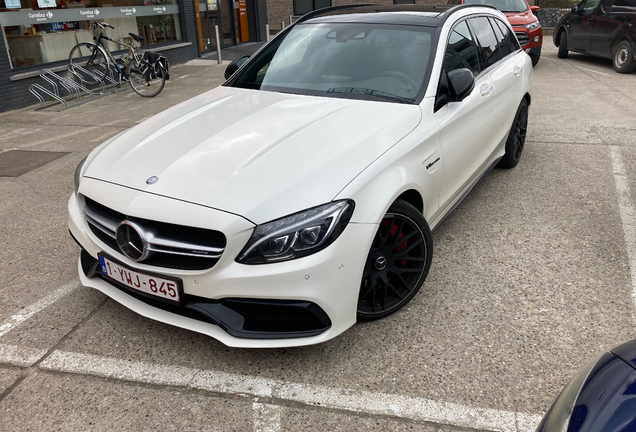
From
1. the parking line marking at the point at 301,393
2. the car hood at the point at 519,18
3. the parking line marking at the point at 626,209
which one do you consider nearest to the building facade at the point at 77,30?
the parking line marking at the point at 301,393

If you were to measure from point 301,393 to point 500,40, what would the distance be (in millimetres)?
3887

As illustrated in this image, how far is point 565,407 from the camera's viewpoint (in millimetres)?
1454

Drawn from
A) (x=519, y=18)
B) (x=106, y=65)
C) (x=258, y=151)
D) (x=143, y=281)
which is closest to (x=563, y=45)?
(x=519, y=18)

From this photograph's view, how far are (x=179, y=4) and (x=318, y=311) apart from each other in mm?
13038

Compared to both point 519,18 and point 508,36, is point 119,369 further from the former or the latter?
point 519,18

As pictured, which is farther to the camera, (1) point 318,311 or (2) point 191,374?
(2) point 191,374

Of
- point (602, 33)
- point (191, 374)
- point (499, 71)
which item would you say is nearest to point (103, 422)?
point (191, 374)

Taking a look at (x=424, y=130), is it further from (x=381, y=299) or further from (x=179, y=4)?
(x=179, y=4)

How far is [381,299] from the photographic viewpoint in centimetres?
280

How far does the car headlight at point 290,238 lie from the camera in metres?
2.24

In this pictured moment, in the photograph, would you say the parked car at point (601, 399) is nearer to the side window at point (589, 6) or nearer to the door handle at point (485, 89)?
the door handle at point (485, 89)

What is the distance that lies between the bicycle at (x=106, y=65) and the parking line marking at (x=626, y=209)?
7.58 m

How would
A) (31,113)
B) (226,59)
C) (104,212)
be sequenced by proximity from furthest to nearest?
1. (226,59)
2. (31,113)
3. (104,212)

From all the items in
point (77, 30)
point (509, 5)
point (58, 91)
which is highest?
point (509, 5)
